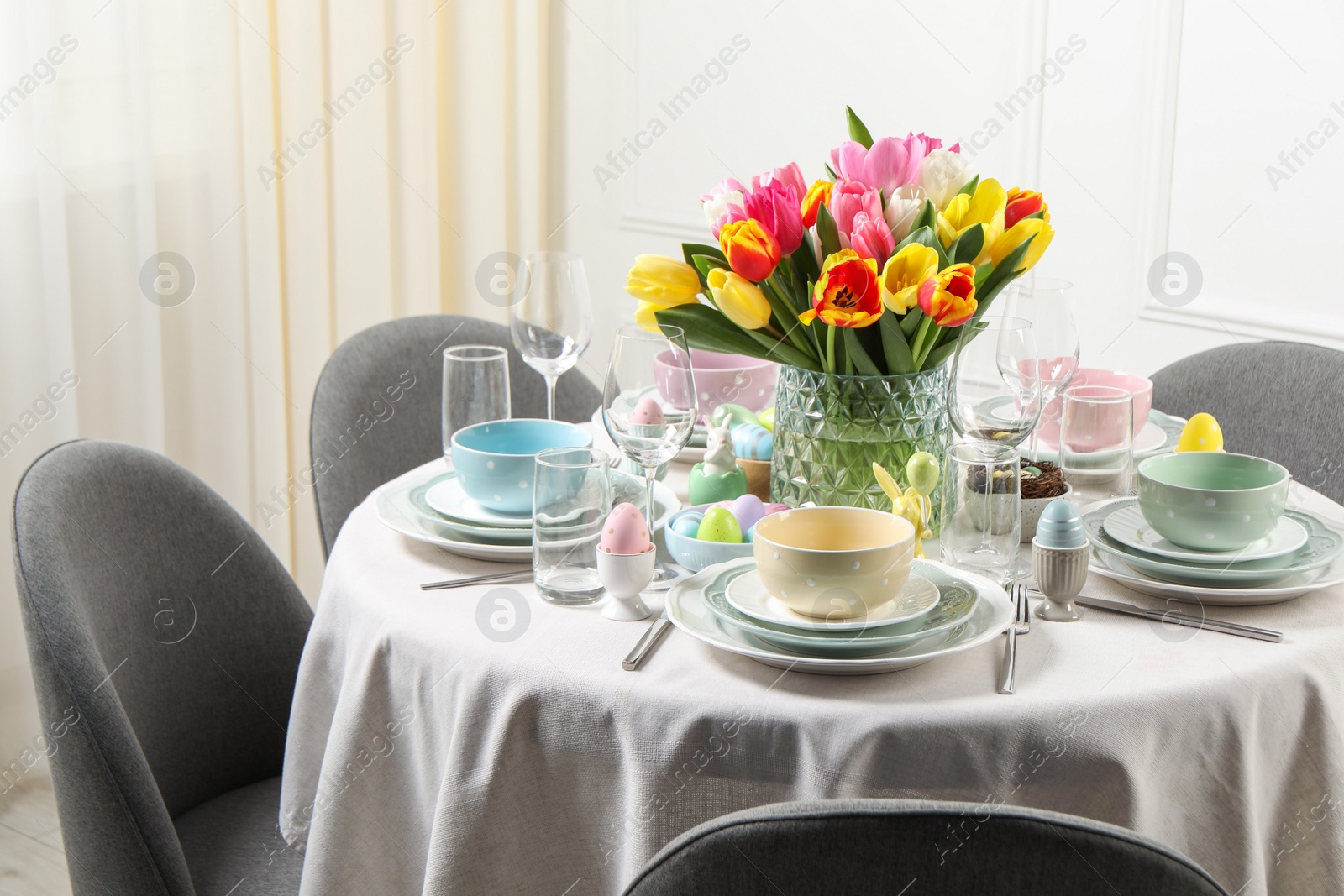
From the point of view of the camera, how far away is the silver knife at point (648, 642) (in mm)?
1056

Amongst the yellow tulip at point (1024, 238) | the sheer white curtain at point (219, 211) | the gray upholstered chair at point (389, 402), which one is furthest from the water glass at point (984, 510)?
the sheer white curtain at point (219, 211)

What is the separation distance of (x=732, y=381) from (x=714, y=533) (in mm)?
503

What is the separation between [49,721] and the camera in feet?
3.59

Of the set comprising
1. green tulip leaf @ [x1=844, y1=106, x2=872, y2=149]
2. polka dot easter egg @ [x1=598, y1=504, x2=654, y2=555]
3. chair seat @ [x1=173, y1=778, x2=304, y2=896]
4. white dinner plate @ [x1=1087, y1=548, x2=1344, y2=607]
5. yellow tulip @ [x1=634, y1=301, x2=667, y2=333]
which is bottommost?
chair seat @ [x1=173, y1=778, x2=304, y2=896]

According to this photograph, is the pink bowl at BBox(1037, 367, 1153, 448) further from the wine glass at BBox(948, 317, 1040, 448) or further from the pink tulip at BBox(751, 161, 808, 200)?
the pink tulip at BBox(751, 161, 808, 200)

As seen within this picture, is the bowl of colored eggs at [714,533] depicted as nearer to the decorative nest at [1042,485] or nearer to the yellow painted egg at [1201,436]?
the decorative nest at [1042,485]

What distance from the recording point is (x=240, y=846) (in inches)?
53.4

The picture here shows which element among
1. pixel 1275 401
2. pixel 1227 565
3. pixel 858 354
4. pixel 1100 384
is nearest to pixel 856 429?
pixel 858 354

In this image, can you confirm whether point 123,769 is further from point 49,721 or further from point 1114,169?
point 1114,169

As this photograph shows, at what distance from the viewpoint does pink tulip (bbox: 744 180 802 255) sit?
1249mm

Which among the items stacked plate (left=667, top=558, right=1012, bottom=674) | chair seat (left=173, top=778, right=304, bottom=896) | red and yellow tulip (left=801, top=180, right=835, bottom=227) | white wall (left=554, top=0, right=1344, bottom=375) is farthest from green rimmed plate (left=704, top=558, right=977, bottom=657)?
white wall (left=554, top=0, right=1344, bottom=375)

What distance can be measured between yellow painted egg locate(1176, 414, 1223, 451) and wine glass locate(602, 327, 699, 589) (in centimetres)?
65

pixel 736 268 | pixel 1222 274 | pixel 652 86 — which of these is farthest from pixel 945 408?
pixel 652 86

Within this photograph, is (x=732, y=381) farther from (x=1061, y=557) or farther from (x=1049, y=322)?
(x=1061, y=557)
